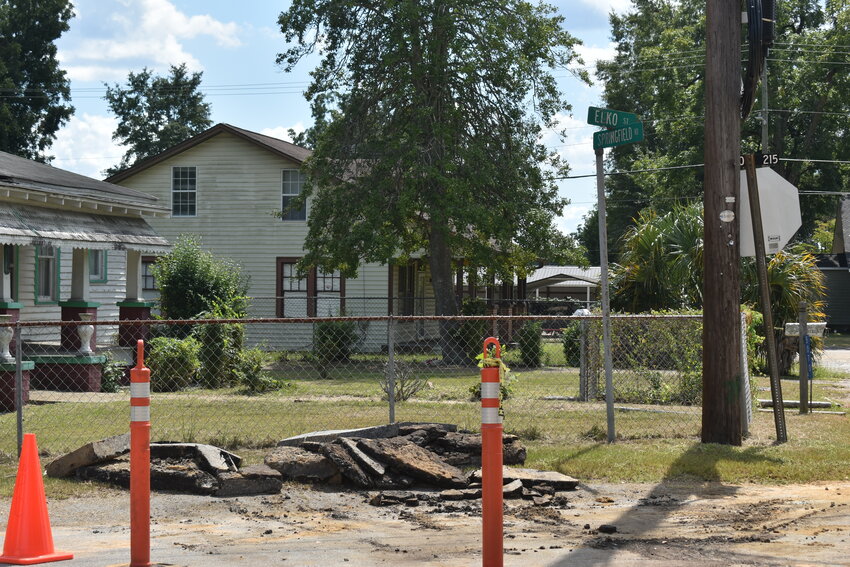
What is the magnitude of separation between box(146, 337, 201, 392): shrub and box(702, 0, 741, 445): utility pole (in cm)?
1062

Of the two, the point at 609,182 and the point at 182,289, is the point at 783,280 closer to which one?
the point at 182,289

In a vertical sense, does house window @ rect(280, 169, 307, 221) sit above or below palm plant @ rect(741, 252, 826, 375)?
above

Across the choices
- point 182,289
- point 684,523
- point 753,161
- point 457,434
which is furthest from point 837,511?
point 182,289

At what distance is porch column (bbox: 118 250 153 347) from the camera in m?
20.9

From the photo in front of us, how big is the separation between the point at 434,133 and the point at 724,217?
14.7 metres

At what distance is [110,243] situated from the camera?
64.1ft

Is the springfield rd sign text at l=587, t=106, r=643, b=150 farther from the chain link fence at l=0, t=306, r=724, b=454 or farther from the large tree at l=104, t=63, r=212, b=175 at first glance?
the large tree at l=104, t=63, r=212, b=175

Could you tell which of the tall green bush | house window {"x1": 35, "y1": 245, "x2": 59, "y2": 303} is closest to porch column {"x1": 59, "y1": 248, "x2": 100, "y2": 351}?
house window {"x1": 35, "y1": 245, "x2": 59, "y2": 303}

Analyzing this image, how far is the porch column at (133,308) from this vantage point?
2086 centimetres

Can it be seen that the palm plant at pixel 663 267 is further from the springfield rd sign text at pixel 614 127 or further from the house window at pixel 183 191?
the house window at pixel 183 191

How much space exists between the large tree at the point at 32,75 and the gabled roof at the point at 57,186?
32222 millimetres

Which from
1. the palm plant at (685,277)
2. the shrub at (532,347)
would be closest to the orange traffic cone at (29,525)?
the palm plant at (685,277)

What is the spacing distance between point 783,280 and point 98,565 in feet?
56.7

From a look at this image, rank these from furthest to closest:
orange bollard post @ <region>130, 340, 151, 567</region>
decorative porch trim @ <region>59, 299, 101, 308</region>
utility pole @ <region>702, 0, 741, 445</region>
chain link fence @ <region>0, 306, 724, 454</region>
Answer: decorative porch trim @ <region>59, 299, 101, 308</region>, chain link fence @ <region>0, 306, 724, 454</region>, utility pole @ <region>702, 0, 741, 445</region>, orange bollard post @ <region>130, 340, 151, 567</region>
